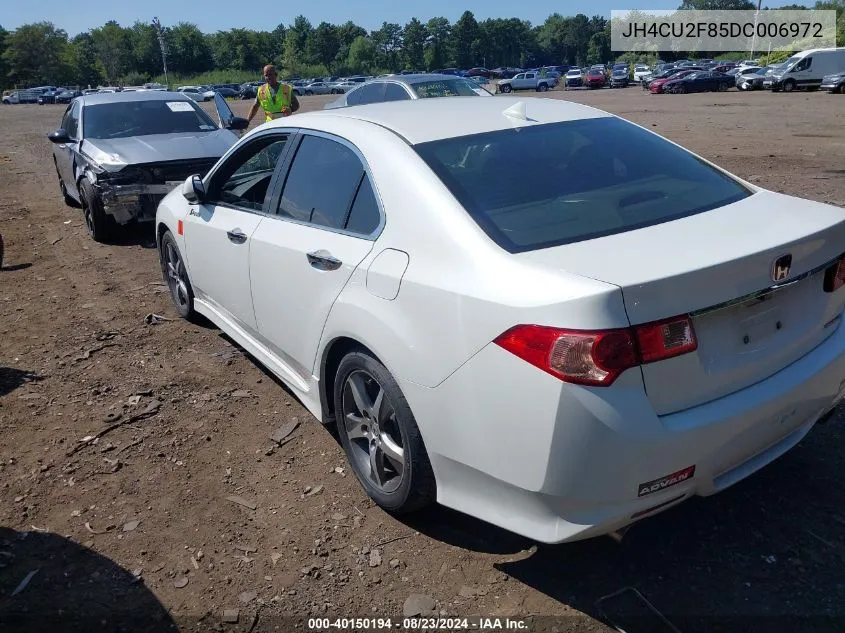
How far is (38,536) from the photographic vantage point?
3223 mm

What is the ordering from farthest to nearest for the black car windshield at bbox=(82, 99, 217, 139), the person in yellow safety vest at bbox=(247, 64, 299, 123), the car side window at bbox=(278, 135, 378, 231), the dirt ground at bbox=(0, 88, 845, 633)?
1. the person in yellow safety vest at bbox=(247, 64, 299, 123)
2. the black car windshield at bbox=(82, 99, 217, 139)
3. the car side window at bbox=(278, 135, 378, 231)
4. the dirt ground at bbox=(0, 88, 845, 633)

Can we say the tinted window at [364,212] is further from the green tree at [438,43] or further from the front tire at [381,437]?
the green tree at [438,43]

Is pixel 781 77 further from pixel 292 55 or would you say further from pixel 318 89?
pixel 292 55

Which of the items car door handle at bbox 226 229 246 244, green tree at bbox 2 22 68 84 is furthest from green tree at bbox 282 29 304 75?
car door handle at bbox 226 229 246 244

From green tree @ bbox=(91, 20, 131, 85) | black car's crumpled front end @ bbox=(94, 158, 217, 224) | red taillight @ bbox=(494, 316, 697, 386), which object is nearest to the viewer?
red taillight @ bbox=(494, 316, 697, 386)

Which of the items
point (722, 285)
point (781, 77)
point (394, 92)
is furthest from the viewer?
point (781, 77)

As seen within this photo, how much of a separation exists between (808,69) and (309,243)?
40237 millimetres

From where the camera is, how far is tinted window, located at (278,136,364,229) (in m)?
3.36

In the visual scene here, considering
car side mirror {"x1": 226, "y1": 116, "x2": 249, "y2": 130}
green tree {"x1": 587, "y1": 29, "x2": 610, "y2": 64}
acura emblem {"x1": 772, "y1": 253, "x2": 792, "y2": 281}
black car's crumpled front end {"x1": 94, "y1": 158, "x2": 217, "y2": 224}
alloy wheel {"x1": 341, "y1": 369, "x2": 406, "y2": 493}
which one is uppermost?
green tree {"x1": 587, "y1": 29, "x2": 610, "y2": 64}

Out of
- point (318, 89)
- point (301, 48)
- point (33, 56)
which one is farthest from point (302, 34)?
point (318, 89)

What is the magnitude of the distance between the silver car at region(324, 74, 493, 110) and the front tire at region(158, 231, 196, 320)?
6.93 m

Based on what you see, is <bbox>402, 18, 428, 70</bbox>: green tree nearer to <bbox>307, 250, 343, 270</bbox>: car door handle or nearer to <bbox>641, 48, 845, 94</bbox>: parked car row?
<bbox>641, 48, 845, 94</bbox>: parked car row

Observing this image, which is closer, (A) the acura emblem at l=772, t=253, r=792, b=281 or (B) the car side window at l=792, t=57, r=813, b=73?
(A) the acura emblem at l=772, t=253, r=792, b=281

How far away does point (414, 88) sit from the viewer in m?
12.2
